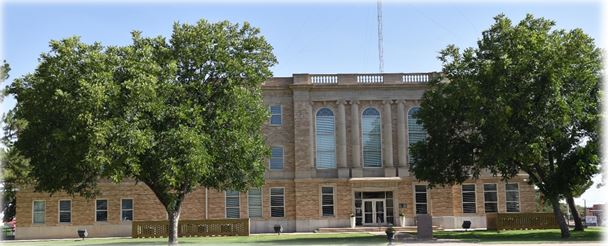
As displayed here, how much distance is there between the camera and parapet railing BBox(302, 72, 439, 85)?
166 ft

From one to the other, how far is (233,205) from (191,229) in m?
6.31

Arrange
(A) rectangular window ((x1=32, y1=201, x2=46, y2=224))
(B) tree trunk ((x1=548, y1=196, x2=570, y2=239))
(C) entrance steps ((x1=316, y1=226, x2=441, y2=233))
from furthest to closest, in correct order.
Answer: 1. (A) rectangular window ((x1=32, y1=201, x2=46, y2=224))
2. (C) entrance steps ((x1=316, y1=226, x2=441, y2=233))
3. (B) tree trunk ((x1=548, y1=196, x2=570, y2=239))

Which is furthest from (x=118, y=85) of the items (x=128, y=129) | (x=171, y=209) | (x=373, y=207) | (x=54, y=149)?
(x=373, y=207)

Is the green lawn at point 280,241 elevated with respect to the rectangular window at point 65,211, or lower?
lower

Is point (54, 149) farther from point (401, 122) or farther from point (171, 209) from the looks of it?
point (401, 122)

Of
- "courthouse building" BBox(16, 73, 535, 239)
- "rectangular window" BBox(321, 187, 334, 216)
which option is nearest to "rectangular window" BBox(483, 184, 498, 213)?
"courthouse building" BBox(16, 73, 535, 239)

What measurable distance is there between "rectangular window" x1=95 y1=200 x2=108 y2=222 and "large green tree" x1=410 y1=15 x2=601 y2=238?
2571cm

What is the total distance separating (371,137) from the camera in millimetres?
50844

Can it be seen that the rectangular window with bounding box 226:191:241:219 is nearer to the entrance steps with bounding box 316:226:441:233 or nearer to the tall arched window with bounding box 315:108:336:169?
the entrance steps with bounding box 316:226:441:233

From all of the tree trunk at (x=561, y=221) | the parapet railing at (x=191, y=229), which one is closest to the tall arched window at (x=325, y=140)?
the parapet railing at (x=191, y=229)

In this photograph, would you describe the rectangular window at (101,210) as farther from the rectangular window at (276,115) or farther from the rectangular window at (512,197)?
the rectangular window at (512,197)

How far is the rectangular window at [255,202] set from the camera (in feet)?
165

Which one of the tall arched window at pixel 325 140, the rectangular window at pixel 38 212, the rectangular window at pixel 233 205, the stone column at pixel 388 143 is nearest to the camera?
the rectangular window at pixel 38 212

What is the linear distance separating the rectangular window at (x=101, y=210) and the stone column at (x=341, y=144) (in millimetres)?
16728
